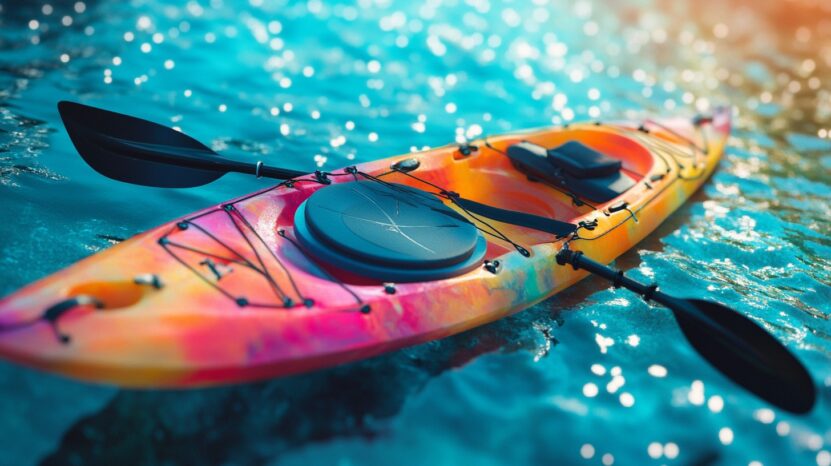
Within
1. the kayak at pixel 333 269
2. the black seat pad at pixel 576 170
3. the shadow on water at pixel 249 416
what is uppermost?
the black seat pad at pixel 576 170

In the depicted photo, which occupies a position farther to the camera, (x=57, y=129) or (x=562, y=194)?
(x=57, y=129)

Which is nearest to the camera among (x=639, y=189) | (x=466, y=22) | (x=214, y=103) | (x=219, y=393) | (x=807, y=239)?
(x=219, y=393)

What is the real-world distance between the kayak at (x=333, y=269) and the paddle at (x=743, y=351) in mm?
816

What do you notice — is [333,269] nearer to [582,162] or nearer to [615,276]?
[615,276]

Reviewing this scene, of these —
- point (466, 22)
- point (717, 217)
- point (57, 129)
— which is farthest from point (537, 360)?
point (466, 22)

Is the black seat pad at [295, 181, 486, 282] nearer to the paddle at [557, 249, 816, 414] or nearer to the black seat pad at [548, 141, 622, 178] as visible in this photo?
the paddle at [557, 249, 816, 414]

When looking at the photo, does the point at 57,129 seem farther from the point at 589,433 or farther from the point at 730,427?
the point at 730,427

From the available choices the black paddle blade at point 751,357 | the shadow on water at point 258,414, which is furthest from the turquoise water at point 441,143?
the black paddle blade at point 751,357

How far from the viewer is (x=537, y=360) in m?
4.37

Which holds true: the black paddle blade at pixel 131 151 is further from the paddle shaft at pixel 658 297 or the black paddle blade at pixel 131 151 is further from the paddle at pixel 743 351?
the paddle at pixel 743 351

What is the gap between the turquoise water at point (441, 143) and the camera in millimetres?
3701

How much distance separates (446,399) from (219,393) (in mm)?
1233

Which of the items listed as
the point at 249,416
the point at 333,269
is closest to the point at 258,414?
the point at 249,416

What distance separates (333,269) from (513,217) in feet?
4.77
